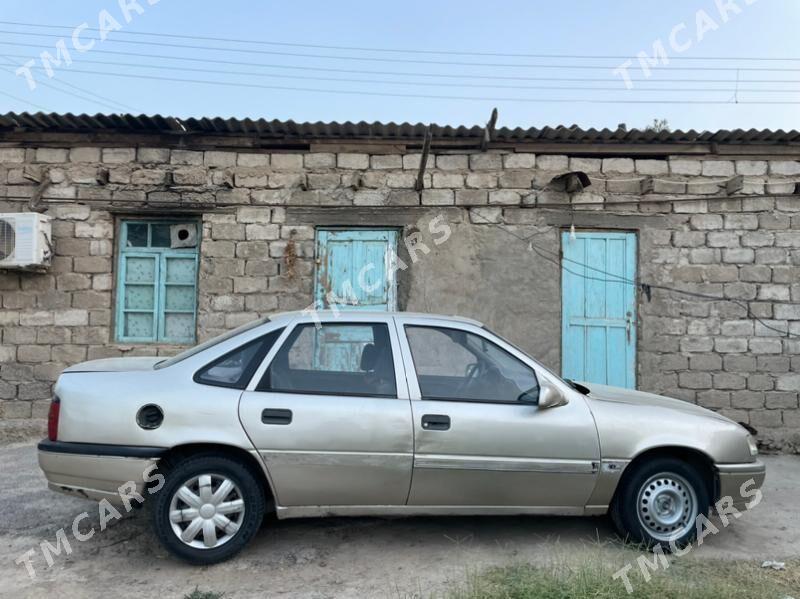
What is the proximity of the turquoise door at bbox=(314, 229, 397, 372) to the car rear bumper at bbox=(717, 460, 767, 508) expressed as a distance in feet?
12.8

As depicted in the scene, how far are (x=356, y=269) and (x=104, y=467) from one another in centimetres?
391

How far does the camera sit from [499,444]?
11.7 ft

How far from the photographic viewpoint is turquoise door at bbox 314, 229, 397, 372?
6.84 m

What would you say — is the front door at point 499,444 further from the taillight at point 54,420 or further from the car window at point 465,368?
the taillight at point 54,420

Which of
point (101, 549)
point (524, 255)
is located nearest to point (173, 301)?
point (101, 549)

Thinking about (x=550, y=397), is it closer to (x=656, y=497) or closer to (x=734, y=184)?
(x=656, y=497)

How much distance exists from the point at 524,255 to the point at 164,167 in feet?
14.0

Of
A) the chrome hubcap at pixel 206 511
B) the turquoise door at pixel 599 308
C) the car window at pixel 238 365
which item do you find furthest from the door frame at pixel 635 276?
the chrome hubcap at pixel 206 511

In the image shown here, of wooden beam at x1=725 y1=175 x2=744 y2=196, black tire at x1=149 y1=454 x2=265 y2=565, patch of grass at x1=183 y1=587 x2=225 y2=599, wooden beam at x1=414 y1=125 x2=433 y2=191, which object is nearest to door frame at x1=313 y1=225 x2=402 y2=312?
wooden beam at x1=414 y1=125 x2=433 y2=191

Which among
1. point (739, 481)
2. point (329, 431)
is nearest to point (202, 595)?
point (329, 431)

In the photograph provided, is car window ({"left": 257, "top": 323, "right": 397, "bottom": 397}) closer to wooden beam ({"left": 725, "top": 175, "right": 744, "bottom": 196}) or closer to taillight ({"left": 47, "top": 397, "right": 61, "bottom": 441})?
taillight ({"left": 47, "top": 397, "right": 61, "bottom": 441})

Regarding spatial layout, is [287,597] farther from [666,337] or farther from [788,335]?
[788,335]

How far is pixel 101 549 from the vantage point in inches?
147

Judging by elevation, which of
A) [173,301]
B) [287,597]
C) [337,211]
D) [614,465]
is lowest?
[287,597]
